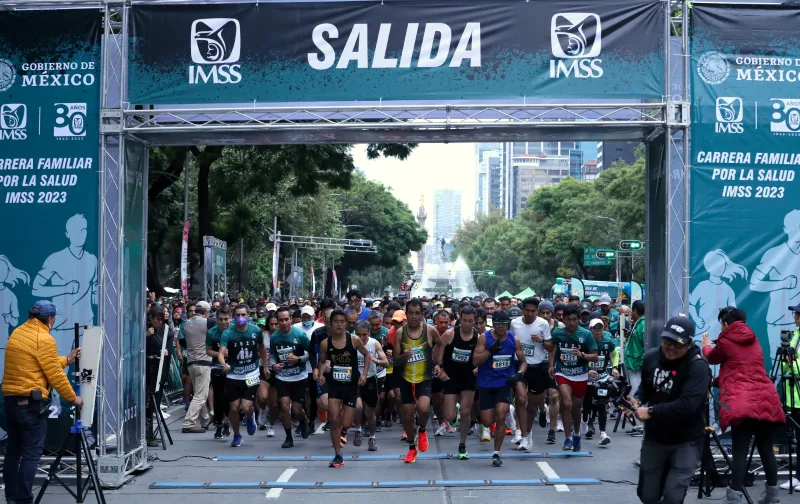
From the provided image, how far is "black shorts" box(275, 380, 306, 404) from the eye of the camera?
1405cm

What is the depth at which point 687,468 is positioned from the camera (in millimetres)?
7047

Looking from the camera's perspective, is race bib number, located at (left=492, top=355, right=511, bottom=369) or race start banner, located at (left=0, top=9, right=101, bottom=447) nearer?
race start banner, located at (left=0, top=9, right=101, bottom=447)

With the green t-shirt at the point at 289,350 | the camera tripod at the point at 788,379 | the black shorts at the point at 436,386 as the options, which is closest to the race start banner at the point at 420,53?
the camera tripod at the point at 788,379

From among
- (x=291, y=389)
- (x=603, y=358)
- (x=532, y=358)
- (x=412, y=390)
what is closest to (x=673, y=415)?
(x=412, y=390)

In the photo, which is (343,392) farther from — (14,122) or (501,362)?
(14,122)

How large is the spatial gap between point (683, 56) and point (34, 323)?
Answer: 7534mm

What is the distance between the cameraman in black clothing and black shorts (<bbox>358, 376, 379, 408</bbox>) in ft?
21.5

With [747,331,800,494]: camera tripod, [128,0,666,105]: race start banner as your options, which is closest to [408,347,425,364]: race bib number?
[128,0,666,105]: race start banner

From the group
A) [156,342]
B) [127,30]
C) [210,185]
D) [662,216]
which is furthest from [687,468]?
[210,185]

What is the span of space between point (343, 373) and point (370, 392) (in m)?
1.29

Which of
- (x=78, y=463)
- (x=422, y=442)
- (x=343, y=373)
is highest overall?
(x=343, y=373)

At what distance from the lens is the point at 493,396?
1248 centimetres

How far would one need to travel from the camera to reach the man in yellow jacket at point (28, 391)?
9.13m

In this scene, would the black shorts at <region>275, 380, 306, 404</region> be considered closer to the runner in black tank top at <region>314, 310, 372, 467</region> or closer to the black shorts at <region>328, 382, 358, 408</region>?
the runner in black tank top at <region>314, 310, 372, 467</region>
